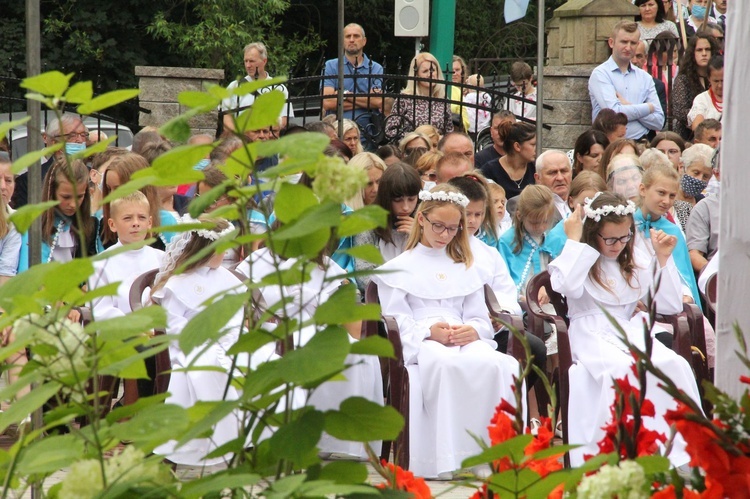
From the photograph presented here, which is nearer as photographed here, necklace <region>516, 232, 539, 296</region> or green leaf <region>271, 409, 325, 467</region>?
green leaf <region>271, 409, 325, 467</region>

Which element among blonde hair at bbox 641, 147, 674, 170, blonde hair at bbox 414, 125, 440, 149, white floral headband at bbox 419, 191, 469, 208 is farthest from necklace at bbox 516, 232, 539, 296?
blonde hair at bbox 414, 125, 440, 149

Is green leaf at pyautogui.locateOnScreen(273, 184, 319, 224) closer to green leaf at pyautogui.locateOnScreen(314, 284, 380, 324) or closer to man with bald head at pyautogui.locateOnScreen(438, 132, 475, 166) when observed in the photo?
green leaf at pyautogui.locateOnScreen(314, 284, 380, 324)

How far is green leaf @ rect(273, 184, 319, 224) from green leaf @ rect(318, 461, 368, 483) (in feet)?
1.05

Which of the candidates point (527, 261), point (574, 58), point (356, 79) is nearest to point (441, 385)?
point (527, 261)

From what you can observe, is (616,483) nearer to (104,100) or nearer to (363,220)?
(363,220)

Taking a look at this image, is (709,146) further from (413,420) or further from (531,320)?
(413,420)

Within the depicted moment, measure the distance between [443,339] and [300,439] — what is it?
435 centimetres

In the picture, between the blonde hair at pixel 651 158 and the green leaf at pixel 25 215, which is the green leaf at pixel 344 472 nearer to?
the green leaf at pixel 25 215

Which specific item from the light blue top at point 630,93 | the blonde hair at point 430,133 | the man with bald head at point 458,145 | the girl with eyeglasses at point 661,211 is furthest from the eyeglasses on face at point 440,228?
the light blue top at point 630,93

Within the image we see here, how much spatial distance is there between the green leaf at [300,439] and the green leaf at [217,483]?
0.16 feet

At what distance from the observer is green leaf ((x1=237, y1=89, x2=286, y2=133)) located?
1.46 m

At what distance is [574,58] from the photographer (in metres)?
13.2

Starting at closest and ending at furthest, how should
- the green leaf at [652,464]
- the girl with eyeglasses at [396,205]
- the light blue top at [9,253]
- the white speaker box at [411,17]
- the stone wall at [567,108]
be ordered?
1. the green leaf at [652,464]
2. the light blue top at [9,253]
3. the girl with eyeglasses at [396,205]
4. the stone wall at [567,108]
5. the white speaker box at [411,17]

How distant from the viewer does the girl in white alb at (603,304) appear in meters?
5.46
